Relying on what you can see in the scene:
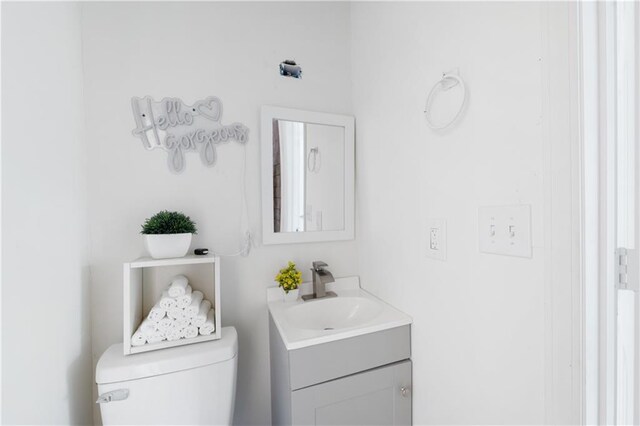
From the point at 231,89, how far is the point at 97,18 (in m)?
0.56

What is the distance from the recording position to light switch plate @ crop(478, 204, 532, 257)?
0.67 m

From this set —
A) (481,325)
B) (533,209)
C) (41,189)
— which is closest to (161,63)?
(41,189)

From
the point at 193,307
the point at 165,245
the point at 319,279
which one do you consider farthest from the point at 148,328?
the point at 319,279

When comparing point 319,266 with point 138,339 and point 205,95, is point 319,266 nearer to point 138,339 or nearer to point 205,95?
point 138,339

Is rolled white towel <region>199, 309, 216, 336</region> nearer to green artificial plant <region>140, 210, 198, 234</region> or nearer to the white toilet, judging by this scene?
the white toilet

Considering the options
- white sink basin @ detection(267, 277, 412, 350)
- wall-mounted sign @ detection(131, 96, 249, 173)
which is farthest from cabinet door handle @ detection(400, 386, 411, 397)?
wall-mounted sign @ detection(131, 96, 249, 173)

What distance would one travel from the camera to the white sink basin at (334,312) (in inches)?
49.4

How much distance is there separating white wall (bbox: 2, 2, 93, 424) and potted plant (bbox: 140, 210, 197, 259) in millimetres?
240

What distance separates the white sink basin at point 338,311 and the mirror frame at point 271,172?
249mm

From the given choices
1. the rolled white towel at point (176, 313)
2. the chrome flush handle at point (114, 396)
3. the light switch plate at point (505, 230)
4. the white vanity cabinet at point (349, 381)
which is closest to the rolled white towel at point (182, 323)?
the rolled white towel at point (176, 313)

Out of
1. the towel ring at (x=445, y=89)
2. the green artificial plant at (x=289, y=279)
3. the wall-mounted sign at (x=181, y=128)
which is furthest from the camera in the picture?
the green artificial plant at (x=289, y=279)

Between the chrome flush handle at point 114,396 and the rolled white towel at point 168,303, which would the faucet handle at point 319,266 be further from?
the chrome flush handle at point 114,396

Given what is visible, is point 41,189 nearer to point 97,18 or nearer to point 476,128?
point 97,18

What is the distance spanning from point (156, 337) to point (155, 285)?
0.25 meters
